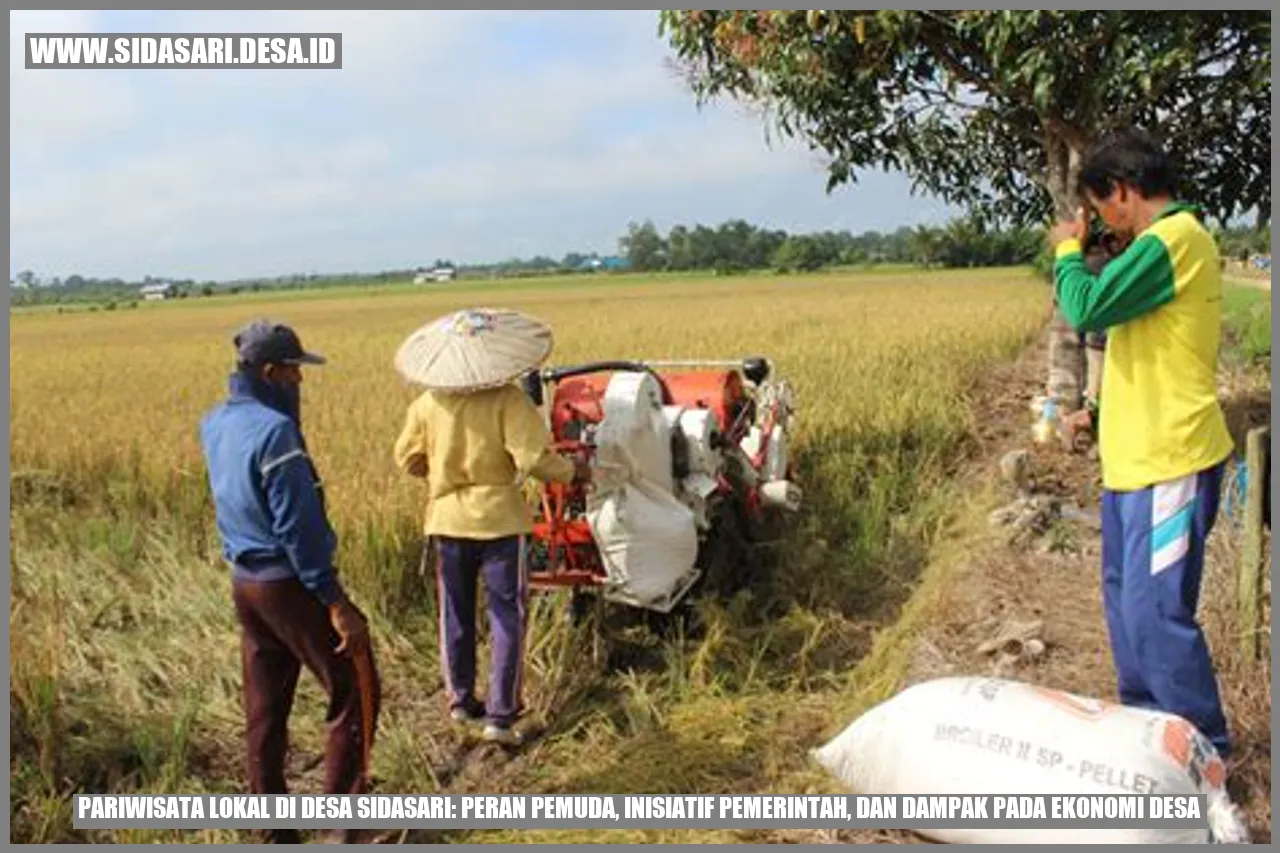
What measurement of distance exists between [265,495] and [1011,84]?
15.8ft

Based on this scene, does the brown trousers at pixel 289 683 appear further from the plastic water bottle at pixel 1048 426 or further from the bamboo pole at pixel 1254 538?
the plastic water bottle at pixel 1048 426

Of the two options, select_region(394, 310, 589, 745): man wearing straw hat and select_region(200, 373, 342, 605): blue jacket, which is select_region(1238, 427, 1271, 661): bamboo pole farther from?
select_region(200, 373, 342, 605): blue jacket

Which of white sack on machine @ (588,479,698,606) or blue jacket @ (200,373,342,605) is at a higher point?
blue jacket @ (200,373,342,605)

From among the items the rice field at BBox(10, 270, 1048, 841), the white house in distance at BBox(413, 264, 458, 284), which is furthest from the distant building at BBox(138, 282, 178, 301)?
the rice field at BBox(10, 270, 1048, 841)

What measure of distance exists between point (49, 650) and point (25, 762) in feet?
1.31

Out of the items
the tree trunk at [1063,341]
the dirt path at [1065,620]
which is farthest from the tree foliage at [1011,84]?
the dirt path at [1065,620]

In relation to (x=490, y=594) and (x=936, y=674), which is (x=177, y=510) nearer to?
(x=490, y=594)

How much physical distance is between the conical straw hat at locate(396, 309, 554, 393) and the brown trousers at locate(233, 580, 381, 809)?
90cm

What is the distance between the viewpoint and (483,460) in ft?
12.9

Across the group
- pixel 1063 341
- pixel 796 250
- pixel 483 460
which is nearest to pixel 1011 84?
pixel 1063 341

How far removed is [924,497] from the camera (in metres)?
6.75

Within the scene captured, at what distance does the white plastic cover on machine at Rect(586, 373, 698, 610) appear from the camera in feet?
14.1

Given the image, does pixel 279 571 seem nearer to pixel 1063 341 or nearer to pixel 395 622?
pixel 395 622
